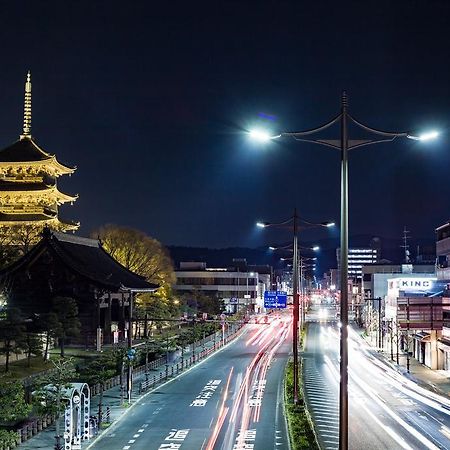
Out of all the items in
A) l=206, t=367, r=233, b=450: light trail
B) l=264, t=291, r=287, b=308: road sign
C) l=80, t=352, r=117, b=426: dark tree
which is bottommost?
l=206, t=367, r=233, b=450: light trail

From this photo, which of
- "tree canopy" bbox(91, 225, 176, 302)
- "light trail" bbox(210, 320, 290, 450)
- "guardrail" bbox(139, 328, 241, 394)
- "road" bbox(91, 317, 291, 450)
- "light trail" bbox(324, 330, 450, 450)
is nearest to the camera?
"road" bbox(91, 317, 291, 450)

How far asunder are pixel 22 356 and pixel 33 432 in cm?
2302

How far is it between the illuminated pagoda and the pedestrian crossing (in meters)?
38.4

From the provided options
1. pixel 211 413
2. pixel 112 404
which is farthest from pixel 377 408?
pixel 112 404

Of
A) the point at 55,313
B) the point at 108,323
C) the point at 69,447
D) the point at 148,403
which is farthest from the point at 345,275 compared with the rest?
the point at 108,323

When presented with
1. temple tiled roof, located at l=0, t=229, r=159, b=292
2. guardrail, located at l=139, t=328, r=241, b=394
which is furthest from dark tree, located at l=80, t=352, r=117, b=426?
temple tiled roof, located at l=0, t=229, r=159, b=292

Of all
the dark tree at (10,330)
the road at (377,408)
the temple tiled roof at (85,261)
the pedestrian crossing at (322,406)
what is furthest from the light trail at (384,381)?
the dark tree at (10,330)

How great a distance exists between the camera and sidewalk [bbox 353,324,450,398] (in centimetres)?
5471

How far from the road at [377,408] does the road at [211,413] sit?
2.45m

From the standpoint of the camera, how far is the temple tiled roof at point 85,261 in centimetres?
6612

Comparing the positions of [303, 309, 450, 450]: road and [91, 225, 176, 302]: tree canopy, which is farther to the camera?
[91, 225, 176, 302]: tree canopy

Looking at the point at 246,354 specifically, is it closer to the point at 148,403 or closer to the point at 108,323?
the point at 108,323

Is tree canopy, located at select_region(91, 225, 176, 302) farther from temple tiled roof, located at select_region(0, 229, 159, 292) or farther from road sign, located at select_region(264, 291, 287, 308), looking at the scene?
road sign, located at select_region(264, 291, 287, 308)

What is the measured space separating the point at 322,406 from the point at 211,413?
6.98 m
